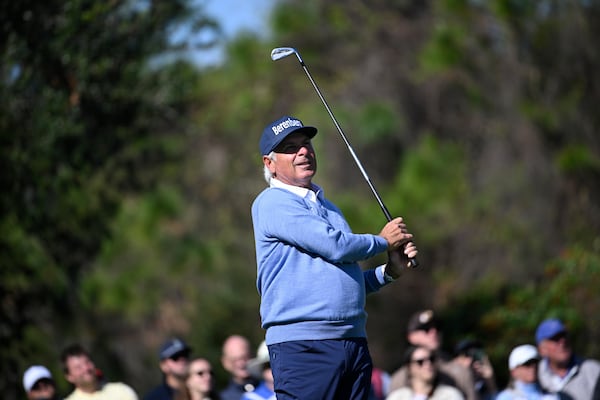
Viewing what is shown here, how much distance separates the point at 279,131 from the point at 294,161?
0.50 ft

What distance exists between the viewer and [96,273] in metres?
18.2

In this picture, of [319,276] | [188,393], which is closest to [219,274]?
[188,393]

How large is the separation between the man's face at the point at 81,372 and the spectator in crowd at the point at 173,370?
545mm

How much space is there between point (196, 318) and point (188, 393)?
402 inches

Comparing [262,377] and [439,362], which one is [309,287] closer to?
[439,362]

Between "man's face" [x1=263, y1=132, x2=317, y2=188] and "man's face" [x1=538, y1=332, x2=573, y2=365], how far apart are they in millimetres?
3876

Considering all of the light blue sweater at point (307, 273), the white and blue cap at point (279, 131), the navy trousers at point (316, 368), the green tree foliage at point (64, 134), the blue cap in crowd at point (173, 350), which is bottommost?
the blue cap in crowd at point (173, 350)

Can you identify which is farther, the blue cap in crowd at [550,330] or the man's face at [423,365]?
the blue cap in crowd at [550,330]

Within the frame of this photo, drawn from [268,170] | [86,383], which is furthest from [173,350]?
[268,170]

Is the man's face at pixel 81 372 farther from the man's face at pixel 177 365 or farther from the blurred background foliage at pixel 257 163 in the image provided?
the blurred background foliage at pixel 257 163

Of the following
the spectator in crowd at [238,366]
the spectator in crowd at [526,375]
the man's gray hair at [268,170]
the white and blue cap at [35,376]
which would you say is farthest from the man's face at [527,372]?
the man's gray hair at [268,170]

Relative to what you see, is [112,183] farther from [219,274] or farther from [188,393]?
[188,393]

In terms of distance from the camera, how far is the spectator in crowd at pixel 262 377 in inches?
306

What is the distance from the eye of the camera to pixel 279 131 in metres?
4.96
